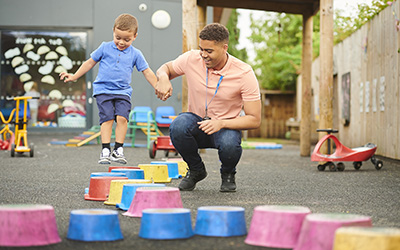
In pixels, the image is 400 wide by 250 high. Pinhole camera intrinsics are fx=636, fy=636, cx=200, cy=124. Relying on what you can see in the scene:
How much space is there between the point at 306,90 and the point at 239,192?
227 inches

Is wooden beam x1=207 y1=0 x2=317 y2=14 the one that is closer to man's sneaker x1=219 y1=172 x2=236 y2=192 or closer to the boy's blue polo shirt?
the boy's blue polo shirt

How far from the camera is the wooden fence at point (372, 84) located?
9242 mm

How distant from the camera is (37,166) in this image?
7.28 meters

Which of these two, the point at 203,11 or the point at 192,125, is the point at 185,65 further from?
the point at 203,11

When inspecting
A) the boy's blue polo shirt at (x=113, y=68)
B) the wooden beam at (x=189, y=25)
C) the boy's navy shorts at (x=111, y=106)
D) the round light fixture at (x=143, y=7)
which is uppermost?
the round light fixture at (x=143, y=7)

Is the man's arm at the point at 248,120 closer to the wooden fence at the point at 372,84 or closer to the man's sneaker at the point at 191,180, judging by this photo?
the man's sneaker at the point at 191,180

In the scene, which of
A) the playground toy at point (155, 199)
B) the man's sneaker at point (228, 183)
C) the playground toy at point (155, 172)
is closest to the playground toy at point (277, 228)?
the playground toy at point (155, 199)

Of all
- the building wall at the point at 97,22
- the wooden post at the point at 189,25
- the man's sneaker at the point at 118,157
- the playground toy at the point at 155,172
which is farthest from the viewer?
the building wall at the point at 97,22

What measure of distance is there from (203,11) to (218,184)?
18.3 feet

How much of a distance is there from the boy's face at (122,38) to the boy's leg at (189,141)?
1.56 meters

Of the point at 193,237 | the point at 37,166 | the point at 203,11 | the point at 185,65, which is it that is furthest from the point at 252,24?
the point at 193,237

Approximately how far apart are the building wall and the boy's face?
1010cm

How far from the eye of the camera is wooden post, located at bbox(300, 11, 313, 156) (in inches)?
402

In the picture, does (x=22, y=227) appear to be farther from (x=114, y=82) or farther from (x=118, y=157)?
(x=114, y=82)
